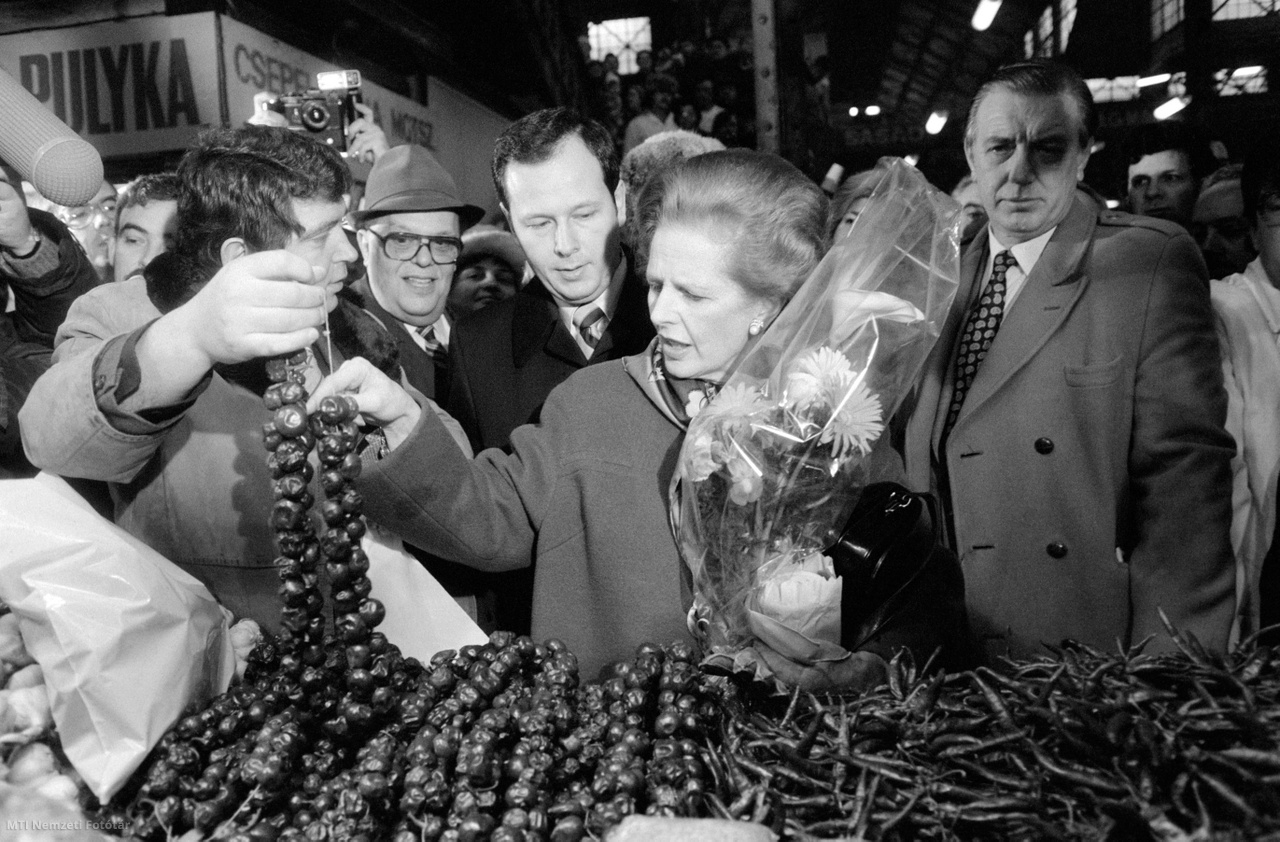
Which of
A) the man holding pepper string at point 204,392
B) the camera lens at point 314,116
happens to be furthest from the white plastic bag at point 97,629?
the camera lens at point 314,116

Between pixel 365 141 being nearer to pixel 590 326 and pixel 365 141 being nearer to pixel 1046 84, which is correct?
pixel 590 326

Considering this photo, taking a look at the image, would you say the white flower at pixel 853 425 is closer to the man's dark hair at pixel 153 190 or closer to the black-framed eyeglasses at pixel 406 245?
the black-framed eyeglasses at pixel 406 245

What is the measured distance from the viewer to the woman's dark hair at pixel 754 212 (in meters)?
1.75

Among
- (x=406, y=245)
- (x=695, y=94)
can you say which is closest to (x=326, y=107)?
(x=406, y=245)

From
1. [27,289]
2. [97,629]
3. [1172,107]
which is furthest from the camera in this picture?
[1172,107]

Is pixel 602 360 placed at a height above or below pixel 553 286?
below

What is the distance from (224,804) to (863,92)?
30.7 metres

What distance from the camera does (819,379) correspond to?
1439 millimetres

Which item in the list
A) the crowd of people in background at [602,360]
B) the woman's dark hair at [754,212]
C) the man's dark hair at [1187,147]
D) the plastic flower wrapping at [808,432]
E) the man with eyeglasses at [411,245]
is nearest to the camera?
the plastic flower wrapping at [808,432]

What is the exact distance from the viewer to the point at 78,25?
5625 mm

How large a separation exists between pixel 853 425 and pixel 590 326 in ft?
4.08

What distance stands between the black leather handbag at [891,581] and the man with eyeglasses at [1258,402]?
1703 millimetres

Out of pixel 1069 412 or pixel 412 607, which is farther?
pixel 1069 412

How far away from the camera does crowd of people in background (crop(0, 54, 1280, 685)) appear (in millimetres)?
1569
